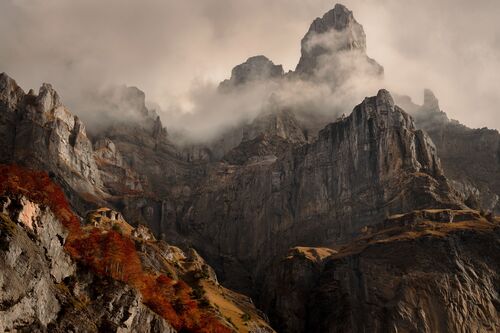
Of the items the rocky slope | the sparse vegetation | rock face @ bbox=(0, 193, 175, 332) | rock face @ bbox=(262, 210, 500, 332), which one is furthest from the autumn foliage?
rock face @ bbox=(262, 210, 500, 332)

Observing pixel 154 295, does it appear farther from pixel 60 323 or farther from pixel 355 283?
pixel 355 283

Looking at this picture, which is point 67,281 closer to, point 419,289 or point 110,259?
point 110,259

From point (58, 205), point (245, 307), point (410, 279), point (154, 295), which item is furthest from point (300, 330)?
point (58, 205)

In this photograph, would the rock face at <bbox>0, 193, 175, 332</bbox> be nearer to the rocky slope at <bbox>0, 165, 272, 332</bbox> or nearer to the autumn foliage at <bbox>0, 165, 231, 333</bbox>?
the rocky slope at <bbox>0, 165, 272, 332</bbox>

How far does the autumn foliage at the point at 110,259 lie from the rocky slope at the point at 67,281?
194 millimetres

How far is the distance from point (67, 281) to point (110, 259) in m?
18.8

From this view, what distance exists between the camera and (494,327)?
174 m

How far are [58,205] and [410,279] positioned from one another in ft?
344

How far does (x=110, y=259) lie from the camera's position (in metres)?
115

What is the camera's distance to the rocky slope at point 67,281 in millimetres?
80375

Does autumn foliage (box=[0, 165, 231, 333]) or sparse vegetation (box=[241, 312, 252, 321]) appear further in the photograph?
sparse vegetation (box=[241, 312, 252, 321])

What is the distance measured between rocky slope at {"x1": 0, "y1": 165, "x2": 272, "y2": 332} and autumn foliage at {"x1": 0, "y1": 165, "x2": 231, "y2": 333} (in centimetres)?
19

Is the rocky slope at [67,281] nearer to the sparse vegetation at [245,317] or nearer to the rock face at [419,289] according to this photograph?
the sparse vegetation at [245,317]

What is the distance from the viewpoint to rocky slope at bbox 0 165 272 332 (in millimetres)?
80375
